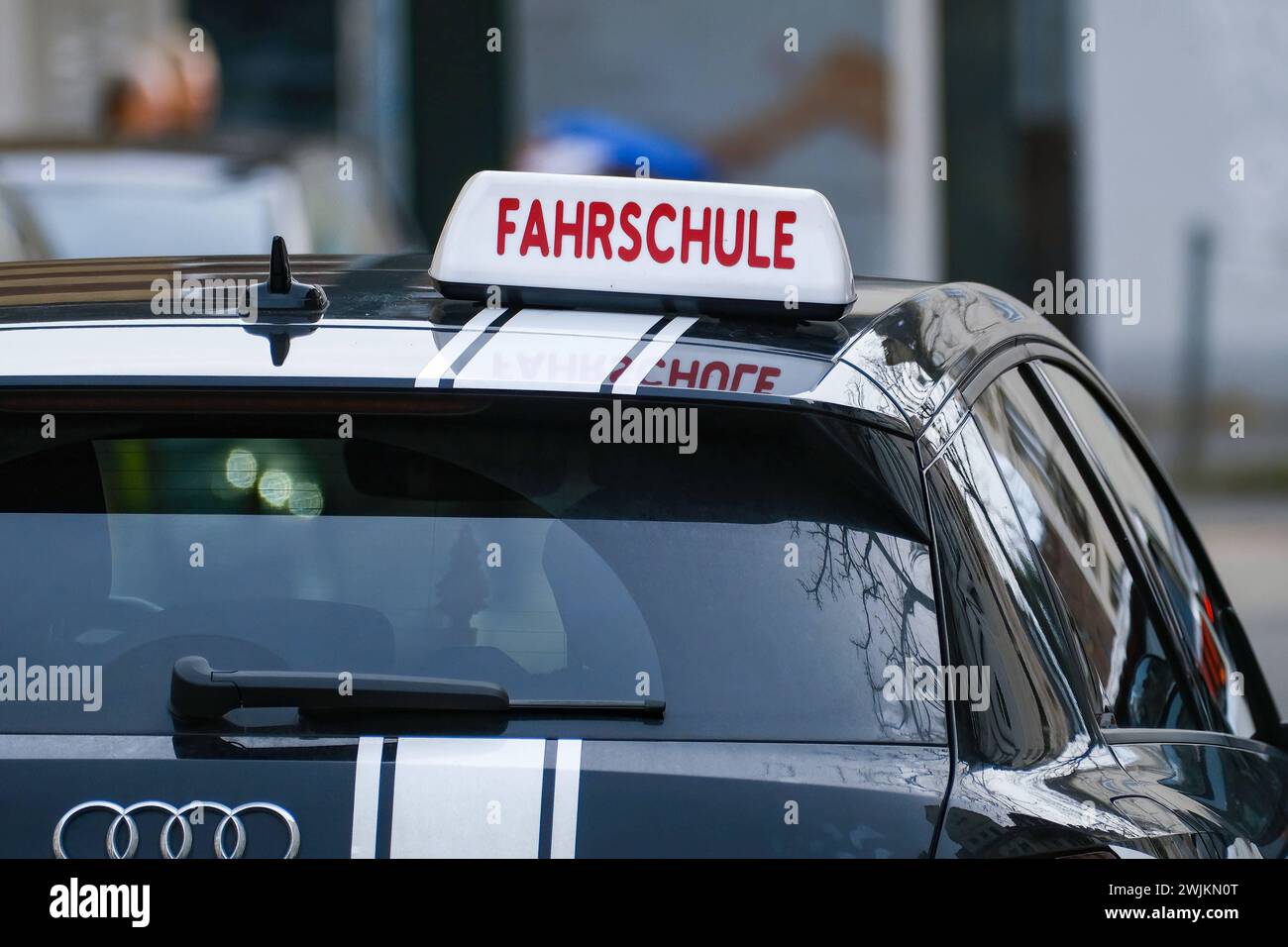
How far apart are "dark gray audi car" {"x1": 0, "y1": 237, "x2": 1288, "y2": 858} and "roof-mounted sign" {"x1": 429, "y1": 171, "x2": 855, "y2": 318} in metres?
0.06

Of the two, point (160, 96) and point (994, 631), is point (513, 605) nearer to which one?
point (994, 631)

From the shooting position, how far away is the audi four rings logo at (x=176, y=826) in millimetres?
1560

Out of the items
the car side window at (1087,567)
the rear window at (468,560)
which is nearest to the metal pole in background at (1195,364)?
the car side window at (1087,567)

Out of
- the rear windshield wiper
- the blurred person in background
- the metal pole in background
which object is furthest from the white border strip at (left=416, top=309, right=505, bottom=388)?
the metal pole in background

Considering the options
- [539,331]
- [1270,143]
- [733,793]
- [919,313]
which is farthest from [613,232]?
[1270,143]

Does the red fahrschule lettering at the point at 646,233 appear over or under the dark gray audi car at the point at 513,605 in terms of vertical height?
over

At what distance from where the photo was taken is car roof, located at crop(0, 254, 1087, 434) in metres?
1.74

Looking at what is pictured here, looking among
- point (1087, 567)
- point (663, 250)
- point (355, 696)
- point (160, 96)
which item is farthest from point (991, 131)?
point (355, 696)

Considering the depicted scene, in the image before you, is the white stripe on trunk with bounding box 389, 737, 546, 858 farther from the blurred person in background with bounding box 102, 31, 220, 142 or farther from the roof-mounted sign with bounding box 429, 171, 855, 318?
the blurred person in background with bounding box 102, 31, 220, 142

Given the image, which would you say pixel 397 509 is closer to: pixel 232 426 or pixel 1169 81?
pixel 232 426

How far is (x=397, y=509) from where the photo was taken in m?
1.76

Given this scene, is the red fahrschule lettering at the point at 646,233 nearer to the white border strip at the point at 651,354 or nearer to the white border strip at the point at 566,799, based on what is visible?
the white border strip at the point at 651,354

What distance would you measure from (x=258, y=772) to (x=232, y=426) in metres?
0.36

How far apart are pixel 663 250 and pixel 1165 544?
1334 mm
